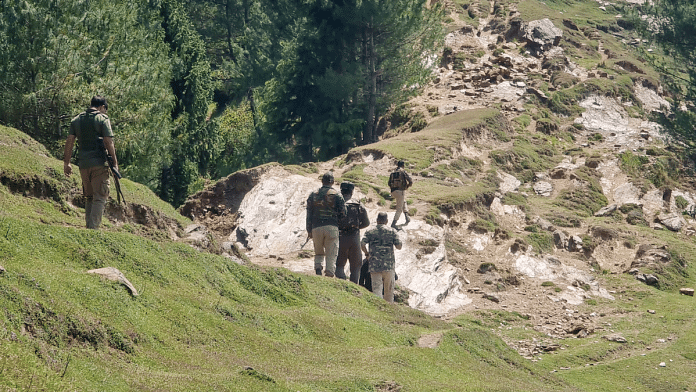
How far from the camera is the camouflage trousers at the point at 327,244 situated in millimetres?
16797

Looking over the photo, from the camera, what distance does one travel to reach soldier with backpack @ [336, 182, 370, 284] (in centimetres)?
1742

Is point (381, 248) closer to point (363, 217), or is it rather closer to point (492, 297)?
point (363, 217)

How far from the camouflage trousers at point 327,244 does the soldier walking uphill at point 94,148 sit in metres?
5.19

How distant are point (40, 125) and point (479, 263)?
13.8 metres

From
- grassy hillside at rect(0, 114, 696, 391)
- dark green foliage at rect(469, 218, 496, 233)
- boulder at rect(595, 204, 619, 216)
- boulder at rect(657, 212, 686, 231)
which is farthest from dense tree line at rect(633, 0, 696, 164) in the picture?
grassy hillside at rect(0, 114, 696, 391)

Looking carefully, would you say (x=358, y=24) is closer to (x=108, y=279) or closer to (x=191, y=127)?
(x=191, y=127)

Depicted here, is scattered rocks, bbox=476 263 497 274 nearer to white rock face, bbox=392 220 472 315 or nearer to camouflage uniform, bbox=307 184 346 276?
white rock face, bbox=392 220 472 315

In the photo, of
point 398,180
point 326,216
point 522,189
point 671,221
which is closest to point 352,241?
point 326,216

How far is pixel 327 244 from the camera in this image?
1698cm

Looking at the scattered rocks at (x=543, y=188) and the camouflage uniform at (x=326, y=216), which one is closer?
the camouflage uniform at (x=326, y=216)

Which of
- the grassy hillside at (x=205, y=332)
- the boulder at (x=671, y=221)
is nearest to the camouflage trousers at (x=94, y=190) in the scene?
the grassy hillside at (x=205, y=332)

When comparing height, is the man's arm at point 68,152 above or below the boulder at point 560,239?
above

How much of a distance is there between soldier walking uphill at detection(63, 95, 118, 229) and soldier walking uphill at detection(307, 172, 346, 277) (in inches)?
197

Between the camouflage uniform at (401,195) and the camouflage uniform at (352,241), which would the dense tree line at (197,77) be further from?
the camouflage uniform at (352,241)
